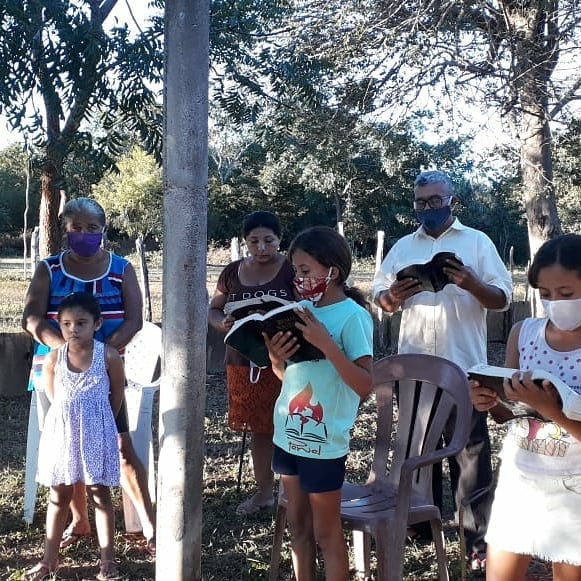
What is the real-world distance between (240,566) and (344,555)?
109 cm

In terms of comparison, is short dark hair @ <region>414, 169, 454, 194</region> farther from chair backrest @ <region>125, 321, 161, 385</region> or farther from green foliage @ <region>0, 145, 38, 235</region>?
green foliage @ <region>0, 145, 38, 235</region>

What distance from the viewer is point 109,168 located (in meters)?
3.98

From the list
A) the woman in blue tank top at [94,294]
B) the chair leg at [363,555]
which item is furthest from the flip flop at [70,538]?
the chair leg at [363,555]

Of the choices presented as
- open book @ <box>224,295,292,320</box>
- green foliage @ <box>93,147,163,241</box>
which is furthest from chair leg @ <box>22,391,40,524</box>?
green foliage @ <box>93,147,163,241</box>

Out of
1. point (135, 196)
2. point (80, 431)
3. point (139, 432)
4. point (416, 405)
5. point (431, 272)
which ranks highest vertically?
point (135, 196)

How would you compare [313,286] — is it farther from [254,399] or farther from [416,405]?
[254,399]

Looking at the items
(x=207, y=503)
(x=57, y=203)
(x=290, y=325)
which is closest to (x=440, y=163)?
(x=57, y=203)

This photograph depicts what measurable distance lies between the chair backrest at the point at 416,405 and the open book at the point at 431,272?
33cm

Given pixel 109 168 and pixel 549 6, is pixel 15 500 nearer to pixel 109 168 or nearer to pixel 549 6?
pixel 109 168

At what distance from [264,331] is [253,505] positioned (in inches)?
80.3

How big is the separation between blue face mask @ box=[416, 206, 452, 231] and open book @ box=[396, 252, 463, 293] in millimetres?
361

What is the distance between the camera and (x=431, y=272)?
328 cm

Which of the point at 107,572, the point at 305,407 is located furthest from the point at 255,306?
the point at 107,572

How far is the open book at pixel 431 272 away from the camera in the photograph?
10.6ft
